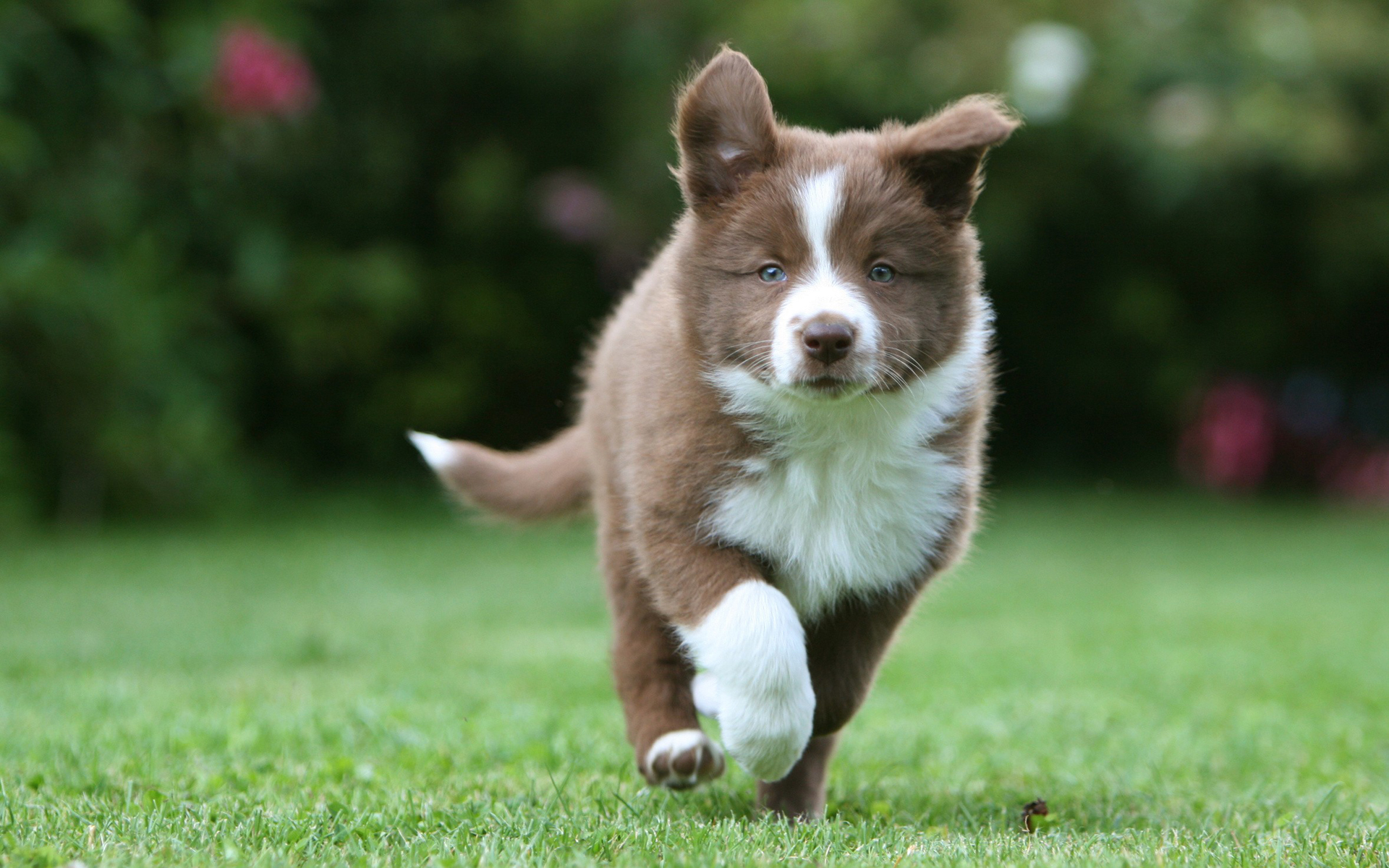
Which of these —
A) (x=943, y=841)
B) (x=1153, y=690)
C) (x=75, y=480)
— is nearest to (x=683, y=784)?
(x=943, y=841)

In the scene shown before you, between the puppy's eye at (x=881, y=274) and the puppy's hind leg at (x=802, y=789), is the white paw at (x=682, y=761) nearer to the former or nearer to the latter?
the puppy's hind leg at (x=802, y=789)

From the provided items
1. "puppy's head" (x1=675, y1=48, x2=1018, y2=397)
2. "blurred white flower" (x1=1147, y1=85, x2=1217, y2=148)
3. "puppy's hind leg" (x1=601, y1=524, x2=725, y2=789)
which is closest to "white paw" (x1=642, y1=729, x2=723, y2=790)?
"puppy's hind leg" (x1=601, y1=524, x2=725, y2=789)

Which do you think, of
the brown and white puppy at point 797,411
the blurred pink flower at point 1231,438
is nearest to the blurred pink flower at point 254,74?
the brown and white puppy at point 797,411

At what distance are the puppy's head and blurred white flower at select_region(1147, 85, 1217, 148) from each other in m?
8.78

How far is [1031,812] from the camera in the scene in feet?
11.8

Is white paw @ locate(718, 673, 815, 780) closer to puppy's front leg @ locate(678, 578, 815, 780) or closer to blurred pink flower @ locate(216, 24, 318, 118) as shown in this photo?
puppy's front leg @ locate(678, 578, 815, 780)

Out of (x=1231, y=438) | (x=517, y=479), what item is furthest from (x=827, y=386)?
(x=1231, y=438)

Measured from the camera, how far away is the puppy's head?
3.23m

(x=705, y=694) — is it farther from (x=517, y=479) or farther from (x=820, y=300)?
(x=517, y=479)

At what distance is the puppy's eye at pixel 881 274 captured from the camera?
10.9ft

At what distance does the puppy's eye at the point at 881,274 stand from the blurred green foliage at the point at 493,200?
709 cm

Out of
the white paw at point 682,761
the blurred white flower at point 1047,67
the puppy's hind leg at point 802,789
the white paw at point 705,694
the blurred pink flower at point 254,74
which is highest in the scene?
the blurred white flower at point 1047,67

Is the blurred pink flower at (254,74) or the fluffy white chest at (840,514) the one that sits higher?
the blurred pink flower at (254,74)

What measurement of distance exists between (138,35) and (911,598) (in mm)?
8008
